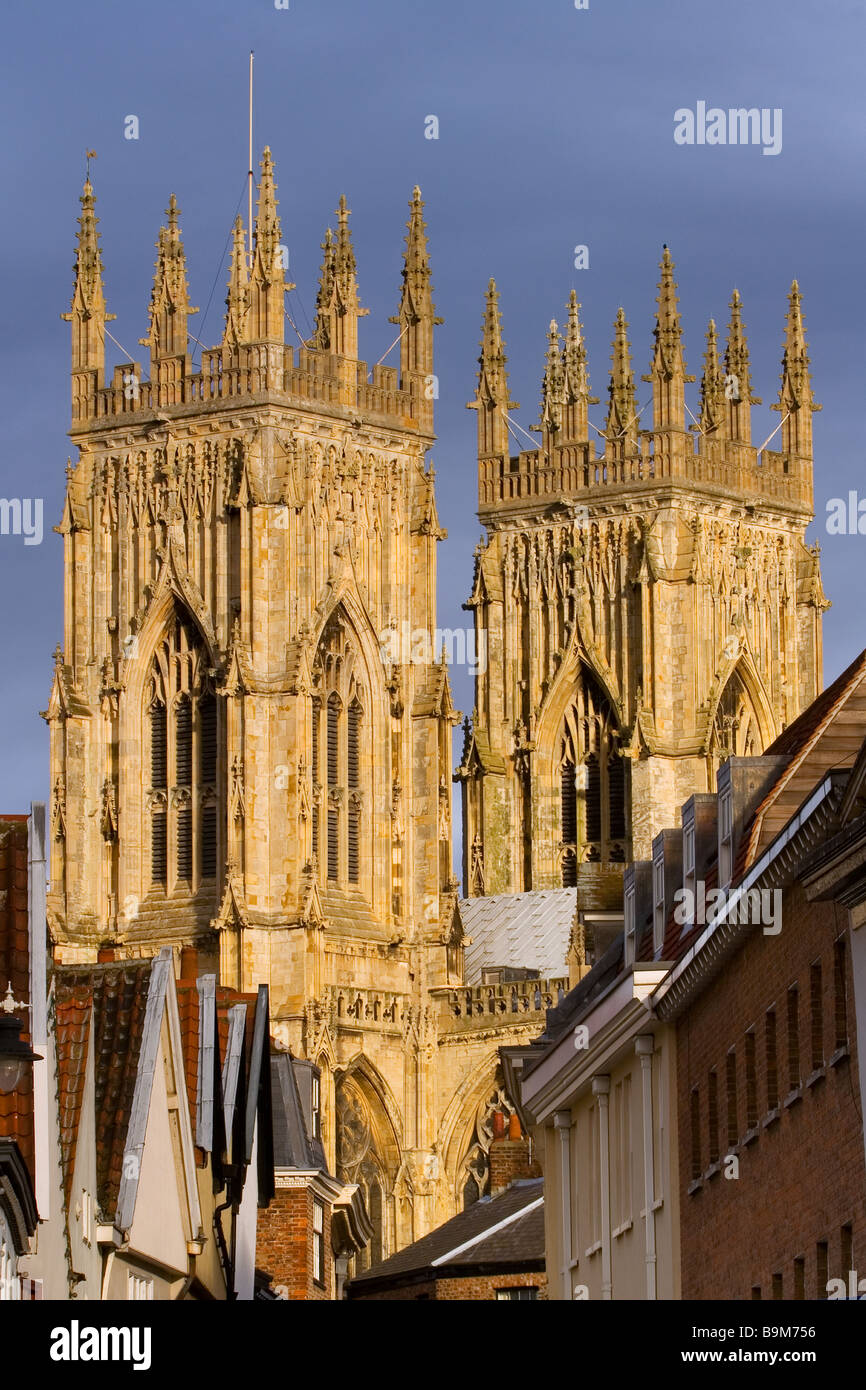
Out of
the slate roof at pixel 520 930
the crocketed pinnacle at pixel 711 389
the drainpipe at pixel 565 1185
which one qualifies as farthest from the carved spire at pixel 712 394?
the drainpipe at pixel 565 1185

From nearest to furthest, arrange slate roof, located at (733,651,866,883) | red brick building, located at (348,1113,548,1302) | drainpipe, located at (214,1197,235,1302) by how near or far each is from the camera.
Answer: slate roof, located at (733,651,866,883) < drainpipe, located at (214,1197,235,1302) < red brick building, located at (348,1113,548,1302)

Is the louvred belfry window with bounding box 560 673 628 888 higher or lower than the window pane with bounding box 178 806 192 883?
higher

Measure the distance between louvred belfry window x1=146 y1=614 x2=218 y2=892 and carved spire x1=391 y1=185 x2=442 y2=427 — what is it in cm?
845

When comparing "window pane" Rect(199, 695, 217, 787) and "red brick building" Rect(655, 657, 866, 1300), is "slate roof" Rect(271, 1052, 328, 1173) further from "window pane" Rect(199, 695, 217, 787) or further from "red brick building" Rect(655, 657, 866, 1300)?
"window pane" Rect(199, 695, 217, 787)

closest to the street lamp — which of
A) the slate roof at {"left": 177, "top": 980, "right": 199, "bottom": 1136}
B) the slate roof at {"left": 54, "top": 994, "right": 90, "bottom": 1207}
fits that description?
the slate roof at {"left": 54, "top": 994, "right": 90, "bottom": 1207}

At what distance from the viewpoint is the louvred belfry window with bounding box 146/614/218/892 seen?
3693 inches

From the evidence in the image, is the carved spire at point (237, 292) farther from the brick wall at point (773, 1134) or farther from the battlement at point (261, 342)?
the brick wall at point (773, 1134)

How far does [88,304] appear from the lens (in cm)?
9894

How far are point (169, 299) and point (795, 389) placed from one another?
2128 cm

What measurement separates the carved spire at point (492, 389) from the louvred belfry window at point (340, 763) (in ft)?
54.1

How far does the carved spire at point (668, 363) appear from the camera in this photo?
10706cm

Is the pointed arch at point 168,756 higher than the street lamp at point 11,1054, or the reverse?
the pointed arch at point 168,756
